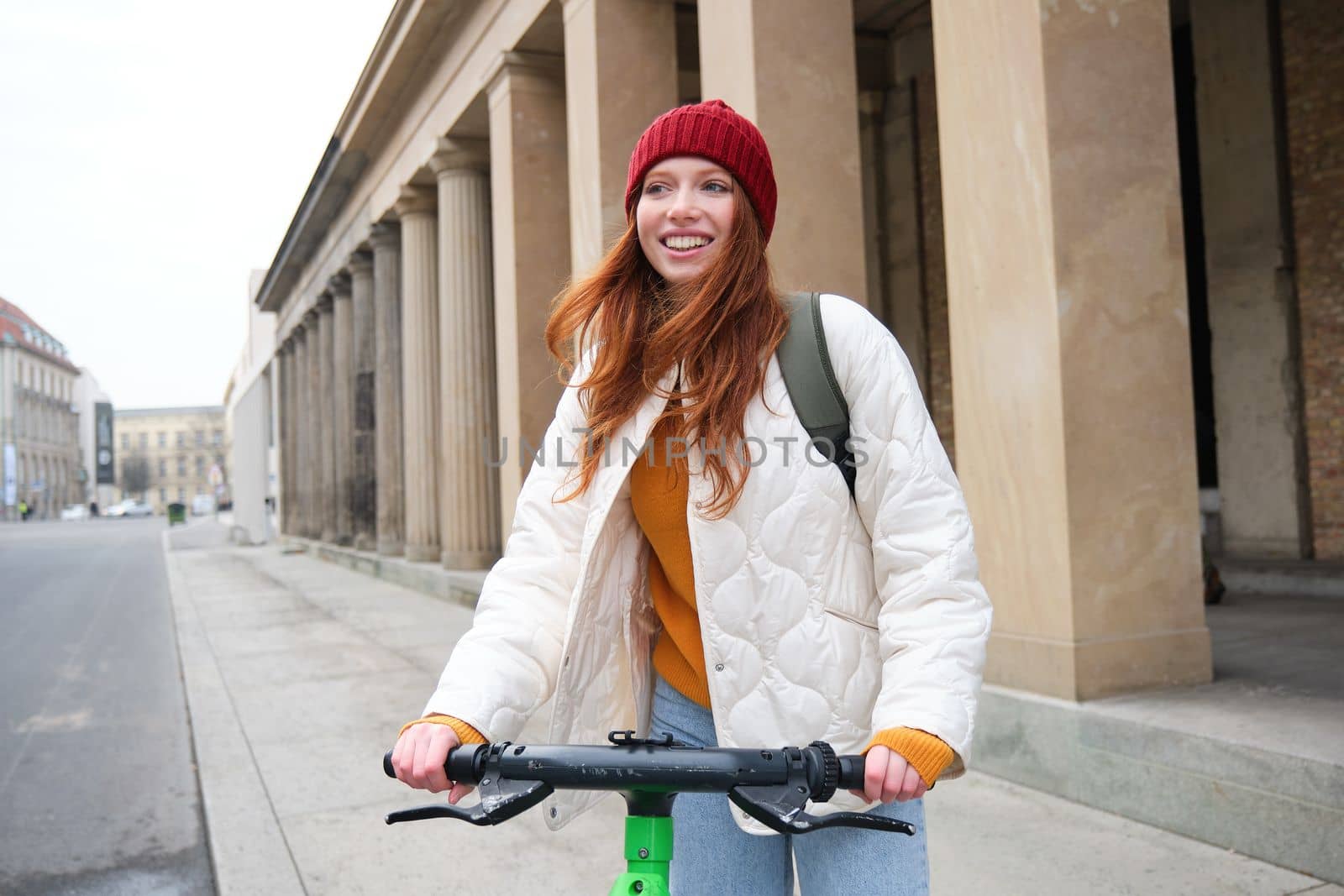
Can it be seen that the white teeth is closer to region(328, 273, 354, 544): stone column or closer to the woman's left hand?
the woman's left hand

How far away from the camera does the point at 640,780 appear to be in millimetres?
1375

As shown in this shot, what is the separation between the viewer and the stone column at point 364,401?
21531 millimetres

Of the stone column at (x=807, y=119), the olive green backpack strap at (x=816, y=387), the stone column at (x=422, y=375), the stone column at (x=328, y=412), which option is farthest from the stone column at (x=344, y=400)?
the olive green backpack strap at (x=816, y=387)

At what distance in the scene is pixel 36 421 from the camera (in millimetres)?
103625

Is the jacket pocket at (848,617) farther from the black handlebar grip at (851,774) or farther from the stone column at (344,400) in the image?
the stone column at (344,400)

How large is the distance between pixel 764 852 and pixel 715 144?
4.17 ft

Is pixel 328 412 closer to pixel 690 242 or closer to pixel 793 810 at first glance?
pixel 690 242

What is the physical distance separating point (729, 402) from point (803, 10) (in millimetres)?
5633

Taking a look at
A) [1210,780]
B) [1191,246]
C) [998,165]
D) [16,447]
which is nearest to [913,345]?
[1191,246]

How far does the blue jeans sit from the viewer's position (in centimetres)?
169

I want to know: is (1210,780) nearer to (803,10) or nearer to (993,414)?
(993,414)

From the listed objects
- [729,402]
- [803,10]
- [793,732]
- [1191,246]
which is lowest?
[793,732]

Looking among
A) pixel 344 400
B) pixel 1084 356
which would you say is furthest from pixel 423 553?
pixel 1084 356

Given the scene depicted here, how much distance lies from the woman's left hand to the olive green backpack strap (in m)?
0.45
